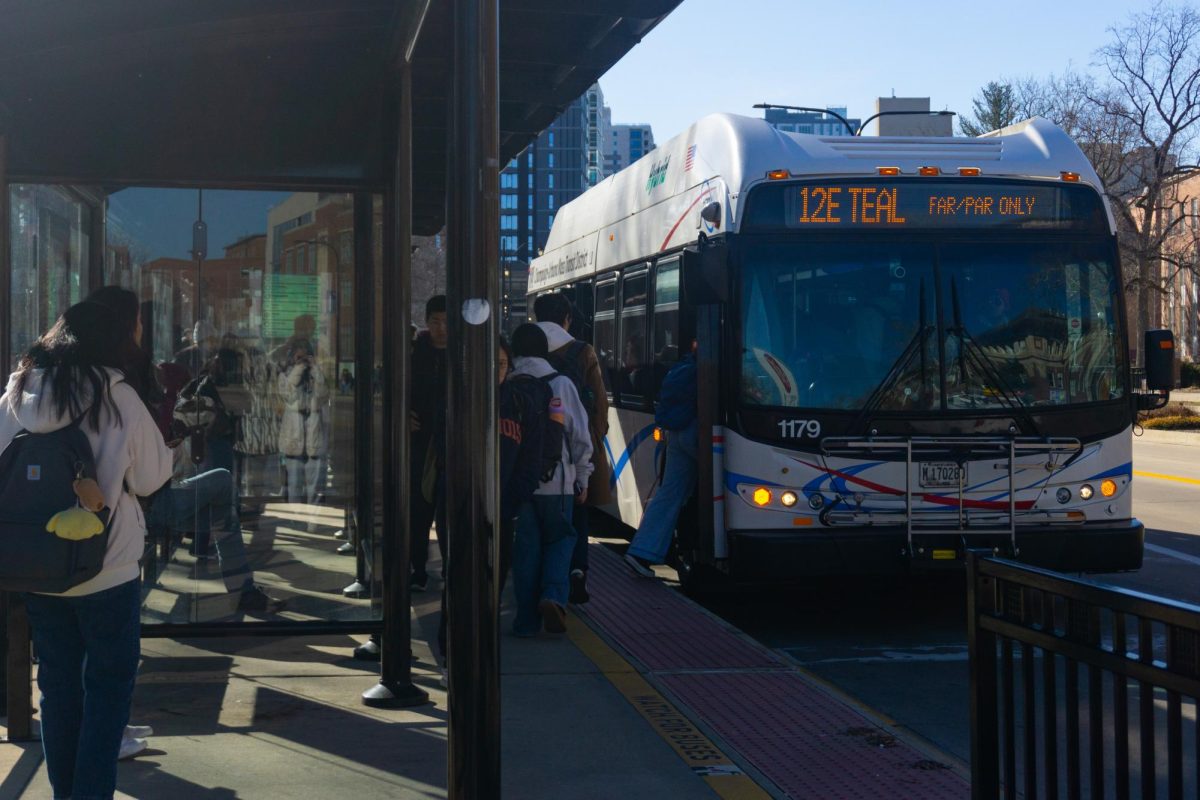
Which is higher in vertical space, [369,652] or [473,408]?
[473,408]

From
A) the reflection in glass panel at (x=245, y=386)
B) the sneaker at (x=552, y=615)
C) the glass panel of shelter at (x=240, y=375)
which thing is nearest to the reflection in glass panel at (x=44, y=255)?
the glass panel of shelter at (x=240, y=375)

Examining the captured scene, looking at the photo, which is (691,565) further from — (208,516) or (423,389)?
(208,516)

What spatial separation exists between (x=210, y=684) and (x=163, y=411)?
136 cm

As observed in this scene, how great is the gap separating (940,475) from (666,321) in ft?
8.82

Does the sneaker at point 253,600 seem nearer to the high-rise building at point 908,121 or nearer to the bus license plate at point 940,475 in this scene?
the bus license plate at point 940,475

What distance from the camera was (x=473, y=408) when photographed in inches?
162

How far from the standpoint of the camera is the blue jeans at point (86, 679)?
4574 mm

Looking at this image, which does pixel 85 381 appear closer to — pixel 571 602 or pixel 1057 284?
pixel 571 602

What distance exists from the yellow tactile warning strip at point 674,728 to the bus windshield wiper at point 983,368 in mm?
2882

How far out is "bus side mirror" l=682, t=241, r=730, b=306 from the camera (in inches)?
357

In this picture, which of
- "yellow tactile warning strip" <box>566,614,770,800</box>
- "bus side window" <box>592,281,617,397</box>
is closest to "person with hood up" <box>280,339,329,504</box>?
"yellow tactile warning strip" <box>566,614,770,800</box>

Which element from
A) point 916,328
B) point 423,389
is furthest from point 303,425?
point 916,328

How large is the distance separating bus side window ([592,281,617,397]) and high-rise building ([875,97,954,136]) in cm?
263

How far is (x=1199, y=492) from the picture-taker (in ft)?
60.4
